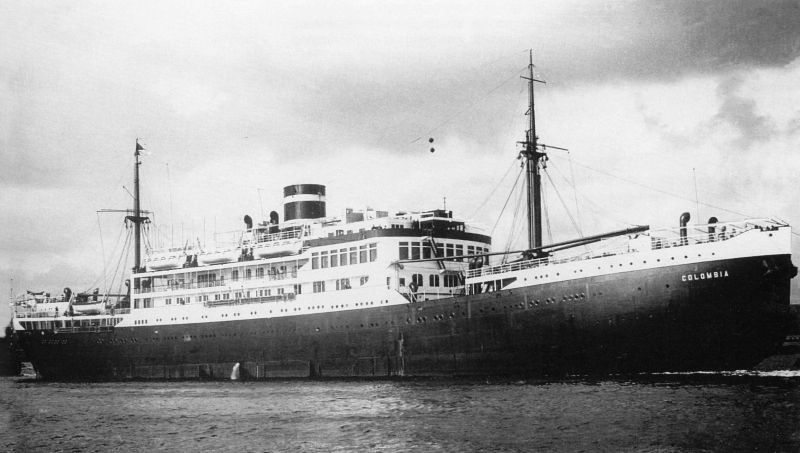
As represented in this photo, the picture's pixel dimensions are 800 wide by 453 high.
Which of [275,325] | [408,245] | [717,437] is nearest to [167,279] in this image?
[275,325]

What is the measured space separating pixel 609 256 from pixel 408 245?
38.4 feet

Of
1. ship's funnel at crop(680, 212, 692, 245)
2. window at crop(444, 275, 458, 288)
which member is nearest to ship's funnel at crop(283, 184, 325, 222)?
window at crop(444, 275, 458, 288)

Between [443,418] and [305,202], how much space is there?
24.7 m

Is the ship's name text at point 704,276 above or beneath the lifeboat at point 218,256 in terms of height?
beneath

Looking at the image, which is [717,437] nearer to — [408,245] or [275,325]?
[408,245]

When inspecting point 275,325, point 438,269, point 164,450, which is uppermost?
point 438,269

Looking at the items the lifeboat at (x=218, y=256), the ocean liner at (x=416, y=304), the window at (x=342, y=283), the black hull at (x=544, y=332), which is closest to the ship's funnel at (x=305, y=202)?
the ocean liner at (x=416, y=304)

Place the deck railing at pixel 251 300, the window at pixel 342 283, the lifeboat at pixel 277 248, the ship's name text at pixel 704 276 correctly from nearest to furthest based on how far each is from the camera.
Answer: the ship's name text at pixel 704 276 → the window at pixel 342 283 → the deck railing at pixel 251 300 → the lifeboat at pixel 277 248

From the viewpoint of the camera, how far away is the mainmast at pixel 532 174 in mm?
38719

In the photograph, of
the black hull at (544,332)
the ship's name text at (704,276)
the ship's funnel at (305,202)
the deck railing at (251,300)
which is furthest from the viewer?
the ship's funnel at (305,202)

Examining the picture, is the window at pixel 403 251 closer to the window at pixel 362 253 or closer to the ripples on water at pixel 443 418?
the window at pixel 362 253

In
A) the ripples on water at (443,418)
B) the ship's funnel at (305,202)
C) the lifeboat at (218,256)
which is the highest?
the ship's funnel at (305,202)

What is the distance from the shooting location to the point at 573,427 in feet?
73.3

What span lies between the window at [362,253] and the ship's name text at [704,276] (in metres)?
16.9
